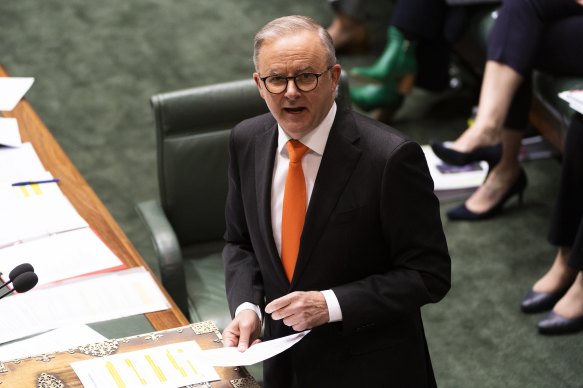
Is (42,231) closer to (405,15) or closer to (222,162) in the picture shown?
(222,162)

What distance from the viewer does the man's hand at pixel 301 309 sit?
195 cm

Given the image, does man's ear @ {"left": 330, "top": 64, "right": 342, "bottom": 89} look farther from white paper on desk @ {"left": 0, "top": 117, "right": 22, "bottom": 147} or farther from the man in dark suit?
white paper on desk @ {"left": 0, "top": 117, "right": 22, "bottom": 147}

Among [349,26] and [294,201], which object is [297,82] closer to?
[294,201]

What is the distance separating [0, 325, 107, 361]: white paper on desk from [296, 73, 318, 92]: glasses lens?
30.5 inches

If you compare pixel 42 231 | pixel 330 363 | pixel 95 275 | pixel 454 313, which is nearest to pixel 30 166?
pixel 42 231

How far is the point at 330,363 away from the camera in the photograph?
214 centimetres

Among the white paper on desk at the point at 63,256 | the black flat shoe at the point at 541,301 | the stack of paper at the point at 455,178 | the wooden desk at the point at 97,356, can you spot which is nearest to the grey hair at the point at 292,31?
the wooden desk at the point at 97,356

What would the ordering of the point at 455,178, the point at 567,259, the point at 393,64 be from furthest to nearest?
the point at 393,64 → the point at 455,178 → the point at 567,259

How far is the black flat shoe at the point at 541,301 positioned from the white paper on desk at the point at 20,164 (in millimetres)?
1731

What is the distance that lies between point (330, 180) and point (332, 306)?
0.25 m

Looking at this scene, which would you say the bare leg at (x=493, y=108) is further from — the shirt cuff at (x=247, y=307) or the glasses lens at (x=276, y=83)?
the glasses lens at (x=276, y=83)

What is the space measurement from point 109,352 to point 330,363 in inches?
18.1

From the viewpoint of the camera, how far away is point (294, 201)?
2.08 metres

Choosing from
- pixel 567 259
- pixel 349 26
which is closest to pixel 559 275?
pixel 567 259
